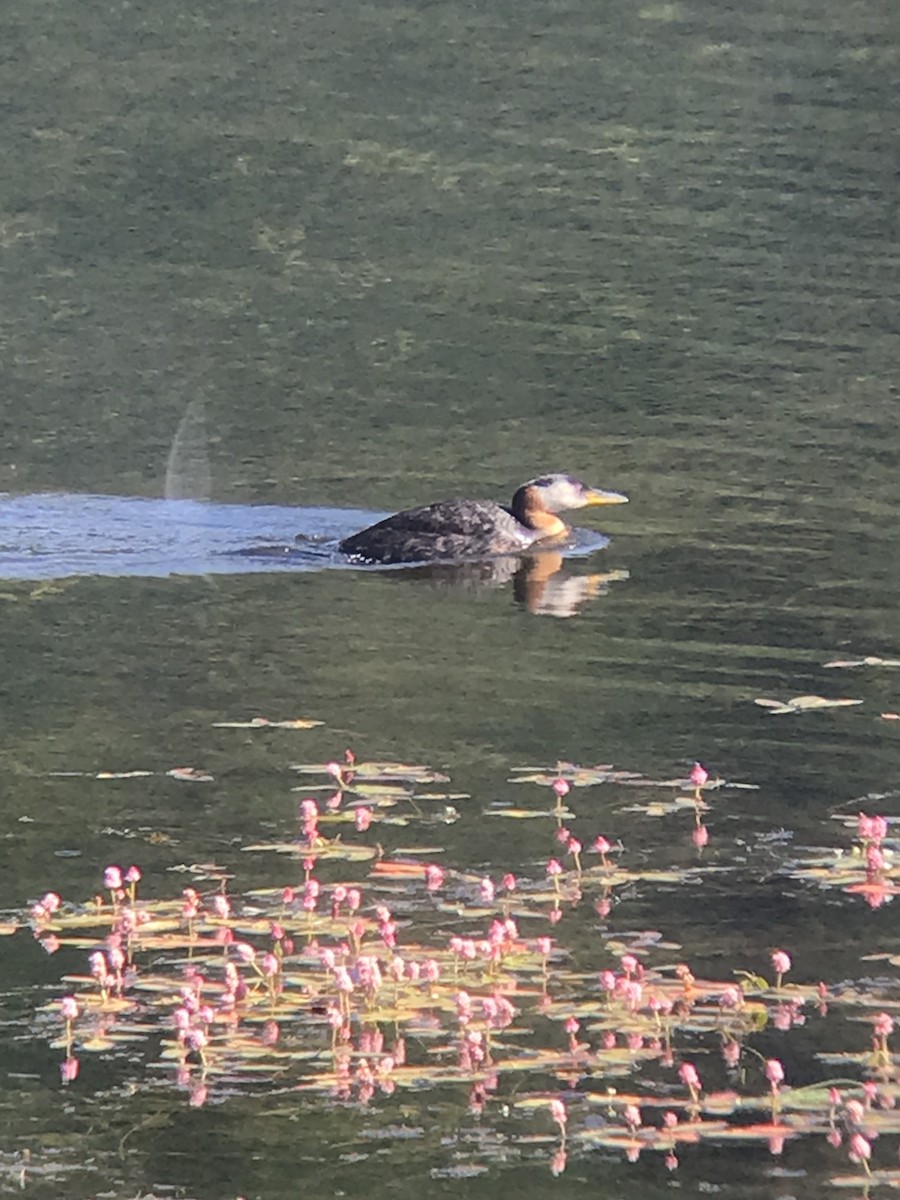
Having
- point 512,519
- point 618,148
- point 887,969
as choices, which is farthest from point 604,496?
point 618,148

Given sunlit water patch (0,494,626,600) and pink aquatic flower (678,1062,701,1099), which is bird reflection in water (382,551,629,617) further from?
pink aquatic flower (678,1062,701,1099)

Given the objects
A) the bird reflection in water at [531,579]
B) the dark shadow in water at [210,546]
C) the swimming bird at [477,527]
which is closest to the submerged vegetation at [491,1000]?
the bird reflection in water at [531,579]

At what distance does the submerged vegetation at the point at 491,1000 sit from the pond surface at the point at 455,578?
0.03m

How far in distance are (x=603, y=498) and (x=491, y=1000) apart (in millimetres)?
8514

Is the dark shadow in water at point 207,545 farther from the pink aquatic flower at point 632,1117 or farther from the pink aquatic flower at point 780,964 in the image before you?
the pink aquatic flower at point 632,1117

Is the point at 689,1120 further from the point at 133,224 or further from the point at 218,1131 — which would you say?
the point at 133,224

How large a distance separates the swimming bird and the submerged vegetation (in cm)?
531

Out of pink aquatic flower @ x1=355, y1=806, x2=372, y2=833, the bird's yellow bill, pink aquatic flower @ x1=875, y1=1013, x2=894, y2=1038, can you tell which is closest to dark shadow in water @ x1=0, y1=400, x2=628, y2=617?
the bird's yellow bill

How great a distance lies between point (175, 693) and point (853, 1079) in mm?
5049

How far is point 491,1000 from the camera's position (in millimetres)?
8602

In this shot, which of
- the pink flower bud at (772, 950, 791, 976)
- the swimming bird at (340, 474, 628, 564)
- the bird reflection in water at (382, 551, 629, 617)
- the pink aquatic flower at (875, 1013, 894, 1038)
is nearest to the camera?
the pink aquatic flower at (875, 1013, 894, 1038)

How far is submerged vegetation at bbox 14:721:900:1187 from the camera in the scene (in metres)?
8.03

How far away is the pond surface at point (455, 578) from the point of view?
27.1ft

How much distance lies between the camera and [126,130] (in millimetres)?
30766
